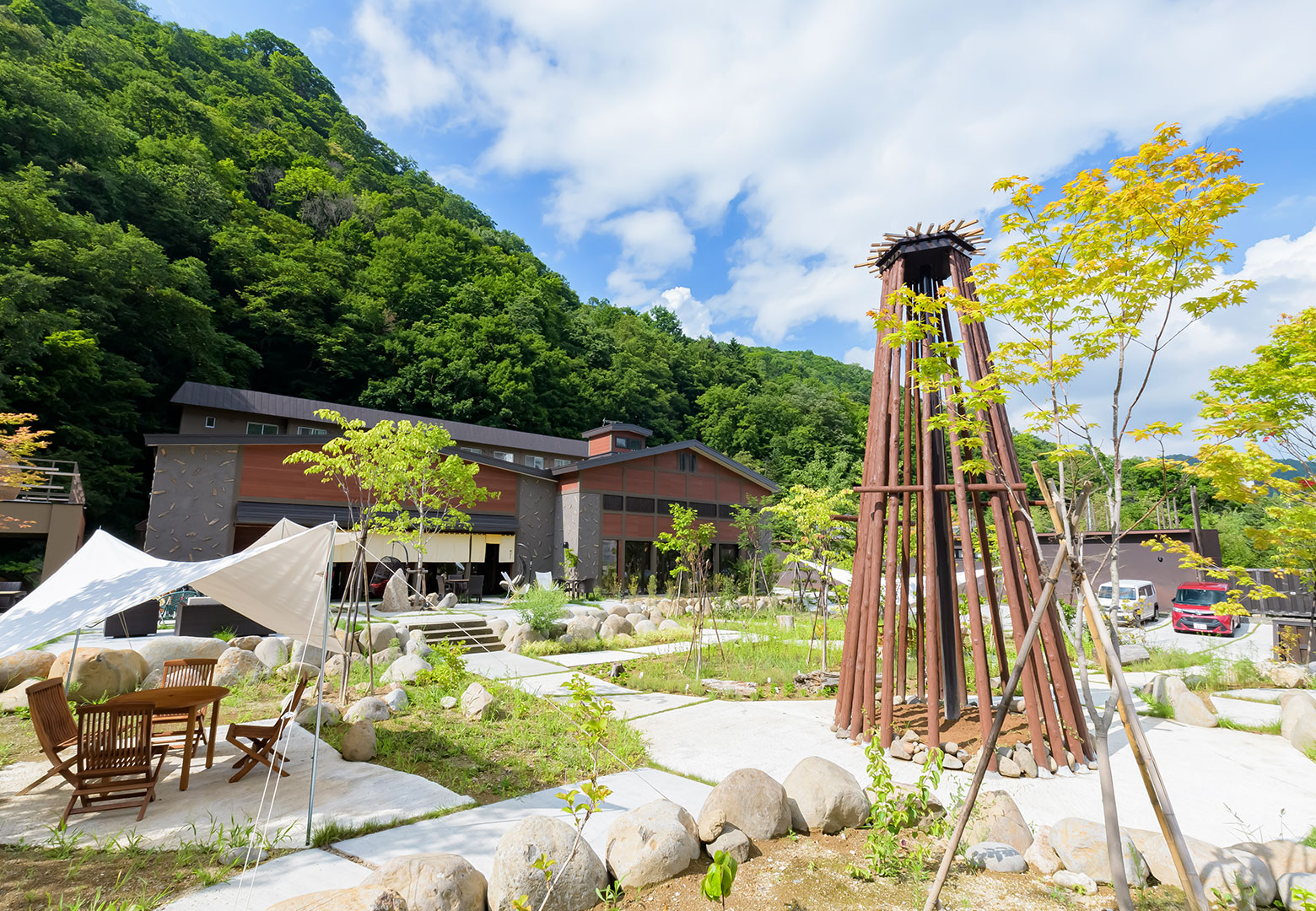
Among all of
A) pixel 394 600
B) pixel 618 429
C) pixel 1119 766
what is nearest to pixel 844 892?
pixel 1119 766

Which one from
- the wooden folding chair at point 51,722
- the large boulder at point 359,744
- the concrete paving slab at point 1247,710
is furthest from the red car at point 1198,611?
the wooden folding chair at point 51,722

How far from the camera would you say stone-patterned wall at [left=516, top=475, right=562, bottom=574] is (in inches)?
836

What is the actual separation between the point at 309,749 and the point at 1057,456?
6761 mm

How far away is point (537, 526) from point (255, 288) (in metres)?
23.0

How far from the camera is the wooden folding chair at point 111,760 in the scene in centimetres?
431

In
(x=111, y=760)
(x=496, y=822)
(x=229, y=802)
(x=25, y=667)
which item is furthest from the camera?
(x=25, y=667)

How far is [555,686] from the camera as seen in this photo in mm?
8594

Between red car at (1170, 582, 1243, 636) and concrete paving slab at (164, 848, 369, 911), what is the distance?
2131 centimetres

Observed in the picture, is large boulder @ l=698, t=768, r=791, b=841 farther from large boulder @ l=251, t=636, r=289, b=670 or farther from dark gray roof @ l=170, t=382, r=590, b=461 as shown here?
dark gray roof @ l=170, t=382, r=590, b=461

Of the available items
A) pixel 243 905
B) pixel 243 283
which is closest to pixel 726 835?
pixel 243 905

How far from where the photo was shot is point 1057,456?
155 inches

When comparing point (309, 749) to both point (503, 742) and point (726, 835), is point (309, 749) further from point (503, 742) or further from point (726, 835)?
point (726, 835)

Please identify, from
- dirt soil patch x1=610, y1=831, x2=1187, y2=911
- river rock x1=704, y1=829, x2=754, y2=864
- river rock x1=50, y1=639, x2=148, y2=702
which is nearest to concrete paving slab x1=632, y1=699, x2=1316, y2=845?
dirt soil patch x1=610, y1=831, x2=1187, y2=911

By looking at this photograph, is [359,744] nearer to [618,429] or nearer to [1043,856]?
A: [1043,856]
